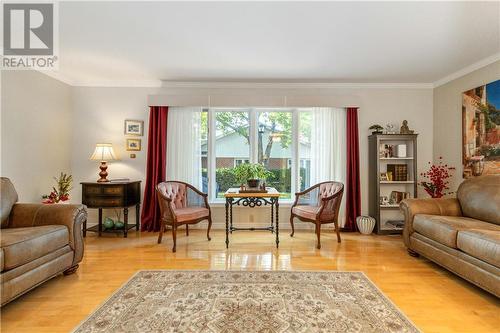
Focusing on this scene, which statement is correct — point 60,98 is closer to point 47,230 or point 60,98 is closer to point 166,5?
point 47,230

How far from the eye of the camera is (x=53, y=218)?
2721 millimetres

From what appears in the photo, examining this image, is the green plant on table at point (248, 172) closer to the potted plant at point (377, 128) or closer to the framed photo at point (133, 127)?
the framed photo at point (133, 127)

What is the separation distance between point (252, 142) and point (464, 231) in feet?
10.5

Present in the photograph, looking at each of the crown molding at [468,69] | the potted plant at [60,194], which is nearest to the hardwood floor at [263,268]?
the potted plant at [60,194]

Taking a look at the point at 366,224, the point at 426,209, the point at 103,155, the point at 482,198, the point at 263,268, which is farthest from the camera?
the point at 366,224

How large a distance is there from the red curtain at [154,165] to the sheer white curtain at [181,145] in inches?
4.0

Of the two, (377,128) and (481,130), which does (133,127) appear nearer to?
(377,128)


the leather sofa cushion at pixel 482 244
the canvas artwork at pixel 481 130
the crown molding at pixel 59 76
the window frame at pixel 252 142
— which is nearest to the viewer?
the leather sofa cushion at pixel 482 244

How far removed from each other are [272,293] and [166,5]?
8.84 feet

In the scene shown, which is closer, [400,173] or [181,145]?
[400,173]

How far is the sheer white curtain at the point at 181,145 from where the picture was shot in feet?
15.1

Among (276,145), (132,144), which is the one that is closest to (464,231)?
(276,145)

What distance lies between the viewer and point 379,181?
4.34m

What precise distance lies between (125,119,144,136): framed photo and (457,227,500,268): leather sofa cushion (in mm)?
4581
